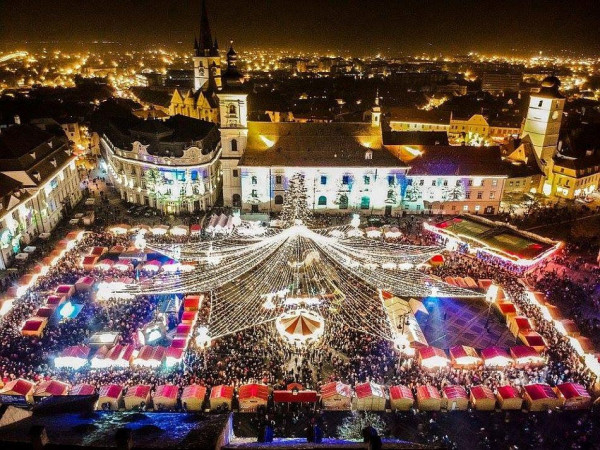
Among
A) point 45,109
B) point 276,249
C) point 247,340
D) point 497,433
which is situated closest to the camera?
point 497,433

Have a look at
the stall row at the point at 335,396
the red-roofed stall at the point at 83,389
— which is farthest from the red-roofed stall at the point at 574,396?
the red-roofed stall at the point at 83,389

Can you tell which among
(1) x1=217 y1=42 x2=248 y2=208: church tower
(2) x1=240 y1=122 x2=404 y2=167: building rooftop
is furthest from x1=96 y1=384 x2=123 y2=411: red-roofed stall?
(1) x1=217 y1=42 x2=248 y2=208: church tower

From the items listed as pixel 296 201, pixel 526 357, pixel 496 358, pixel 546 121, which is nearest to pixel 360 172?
pixel 296 201

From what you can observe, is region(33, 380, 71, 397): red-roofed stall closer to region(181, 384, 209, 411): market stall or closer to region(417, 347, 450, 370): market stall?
region(181, 384, 209, 411): market stall

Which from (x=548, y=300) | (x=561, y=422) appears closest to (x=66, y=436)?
(x=561, y=422)

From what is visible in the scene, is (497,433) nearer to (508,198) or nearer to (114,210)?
(508,198)

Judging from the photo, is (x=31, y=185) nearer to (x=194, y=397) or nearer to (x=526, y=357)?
(x=194, y=397)
